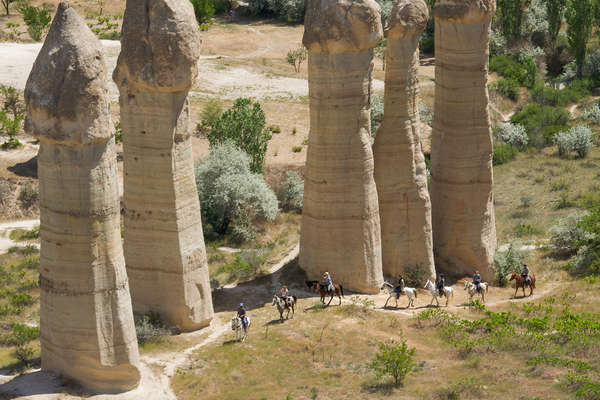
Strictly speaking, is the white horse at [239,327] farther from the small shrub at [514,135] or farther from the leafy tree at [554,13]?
the leafy tree at [554,13]

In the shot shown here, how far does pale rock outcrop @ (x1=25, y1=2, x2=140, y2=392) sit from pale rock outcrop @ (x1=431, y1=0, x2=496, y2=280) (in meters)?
13.9

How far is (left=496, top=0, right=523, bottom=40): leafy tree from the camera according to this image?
6869 centimetres

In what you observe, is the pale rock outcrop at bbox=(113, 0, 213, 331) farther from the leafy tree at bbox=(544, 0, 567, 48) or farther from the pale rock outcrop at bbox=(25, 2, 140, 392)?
the leafy tree at bbox=(544, 0, 567, 48)

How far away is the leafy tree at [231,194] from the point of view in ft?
117

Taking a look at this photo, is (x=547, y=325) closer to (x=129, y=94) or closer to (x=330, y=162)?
(x=330, y=162)

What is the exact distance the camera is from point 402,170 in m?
29.4

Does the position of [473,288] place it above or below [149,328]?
Result: below

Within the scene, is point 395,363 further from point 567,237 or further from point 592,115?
point 592,115

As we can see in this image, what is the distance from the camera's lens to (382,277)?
28.6 m

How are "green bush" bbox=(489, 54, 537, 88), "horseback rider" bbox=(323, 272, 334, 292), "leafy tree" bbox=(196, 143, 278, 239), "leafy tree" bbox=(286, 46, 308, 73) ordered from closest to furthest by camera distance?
"horseback rider" bbox=(323, 272, 334, 292) < "leafy tree" bbox=(196, 143, 278, 239) < "green bush" bbox=(489, 54, 537, 88) < "leafy tree" bbox=(286, 46, 308, 73)

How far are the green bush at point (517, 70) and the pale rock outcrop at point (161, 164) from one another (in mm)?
42647

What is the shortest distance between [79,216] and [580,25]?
51.6 m

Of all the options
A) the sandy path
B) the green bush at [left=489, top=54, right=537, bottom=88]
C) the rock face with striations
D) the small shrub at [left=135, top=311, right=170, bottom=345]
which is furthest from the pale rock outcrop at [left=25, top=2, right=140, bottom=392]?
the green bush at [left=489, top=54, right=537, bottom=88]

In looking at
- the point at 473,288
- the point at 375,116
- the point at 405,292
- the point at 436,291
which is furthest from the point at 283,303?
the point at 375,116
